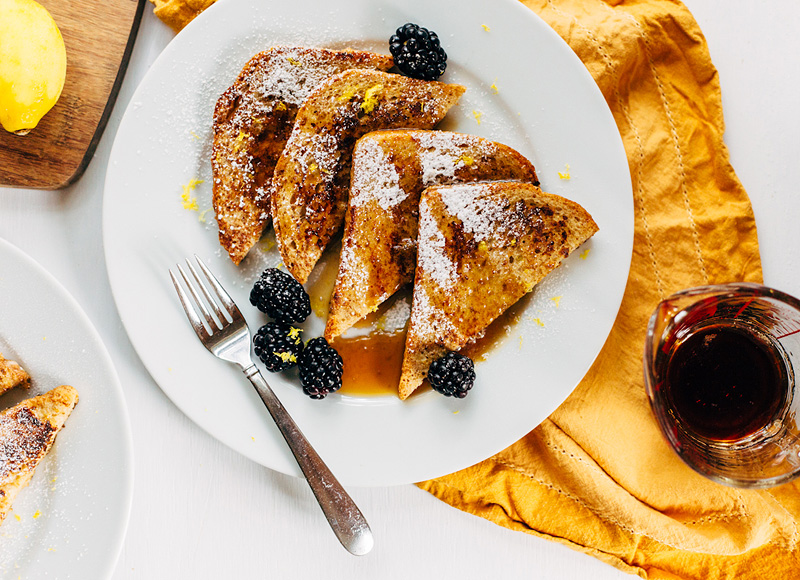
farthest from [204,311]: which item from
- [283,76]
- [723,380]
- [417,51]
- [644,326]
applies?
[723,380]

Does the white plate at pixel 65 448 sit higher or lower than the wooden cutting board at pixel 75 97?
lower

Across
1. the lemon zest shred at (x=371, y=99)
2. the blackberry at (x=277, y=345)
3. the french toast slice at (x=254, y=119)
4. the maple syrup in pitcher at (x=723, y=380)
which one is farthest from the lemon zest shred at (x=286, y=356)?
the maple syrup in pitcher at (x=723, y=380)

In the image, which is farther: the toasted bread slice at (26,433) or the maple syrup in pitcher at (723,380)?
the toasted bread slice at (26,433)

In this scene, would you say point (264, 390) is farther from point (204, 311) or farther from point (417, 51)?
point (417, 51)

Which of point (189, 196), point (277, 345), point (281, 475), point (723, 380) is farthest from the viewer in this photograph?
point (281, 475)

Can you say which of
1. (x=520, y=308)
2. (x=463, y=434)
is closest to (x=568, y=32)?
(x=520, y=308)

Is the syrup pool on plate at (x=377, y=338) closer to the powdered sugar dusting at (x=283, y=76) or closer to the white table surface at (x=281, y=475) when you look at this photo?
the white table surface at (x=281, y=475)

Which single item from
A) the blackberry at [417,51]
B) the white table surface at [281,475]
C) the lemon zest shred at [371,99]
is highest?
the blackberry at [417,51]
